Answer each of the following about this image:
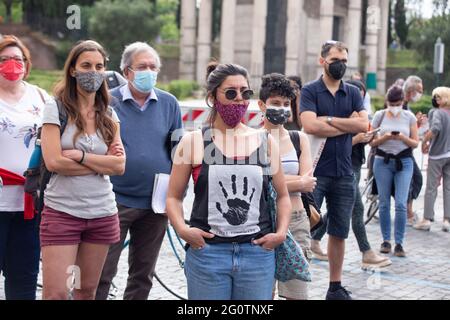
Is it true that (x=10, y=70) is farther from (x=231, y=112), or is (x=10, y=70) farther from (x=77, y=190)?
(x=231, y=112)

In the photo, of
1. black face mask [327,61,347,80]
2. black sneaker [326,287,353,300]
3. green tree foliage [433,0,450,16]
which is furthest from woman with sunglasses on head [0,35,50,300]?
green tree foliage [433,0,450,16]

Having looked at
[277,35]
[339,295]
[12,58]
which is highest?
[277,35]

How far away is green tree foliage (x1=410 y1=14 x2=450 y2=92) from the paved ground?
1054 inches

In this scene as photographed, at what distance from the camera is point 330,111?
688 cm

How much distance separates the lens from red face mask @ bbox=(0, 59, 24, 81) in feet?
17.4

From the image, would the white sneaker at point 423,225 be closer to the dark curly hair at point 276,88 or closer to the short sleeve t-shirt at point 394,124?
the short sleeve t-shirt at point 394,124

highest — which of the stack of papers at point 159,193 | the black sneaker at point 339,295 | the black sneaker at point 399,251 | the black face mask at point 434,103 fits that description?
the black face mask at point 434,103

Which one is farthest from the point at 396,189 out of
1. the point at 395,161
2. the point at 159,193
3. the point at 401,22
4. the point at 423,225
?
the point at 401,22

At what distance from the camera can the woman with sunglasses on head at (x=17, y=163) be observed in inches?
205

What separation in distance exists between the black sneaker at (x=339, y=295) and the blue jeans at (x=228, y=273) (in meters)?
2.82

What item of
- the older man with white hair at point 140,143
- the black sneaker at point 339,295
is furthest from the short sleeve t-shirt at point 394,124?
the older man with white hair at point 140,143

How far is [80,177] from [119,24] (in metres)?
40.2
